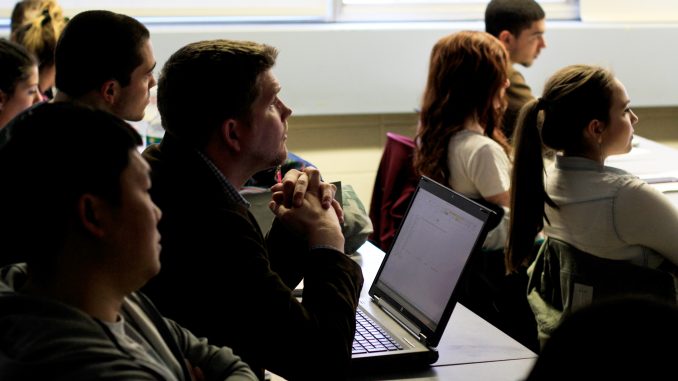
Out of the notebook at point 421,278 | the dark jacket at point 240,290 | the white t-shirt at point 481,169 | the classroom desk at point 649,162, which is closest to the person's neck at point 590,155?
the white t-shirt at point 481,169

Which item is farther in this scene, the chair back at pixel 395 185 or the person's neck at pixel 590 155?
the chair back at pixel 395 185

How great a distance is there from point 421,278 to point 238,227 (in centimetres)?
49

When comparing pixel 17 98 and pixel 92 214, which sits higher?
pixel 92 214

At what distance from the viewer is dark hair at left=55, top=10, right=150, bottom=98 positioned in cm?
261

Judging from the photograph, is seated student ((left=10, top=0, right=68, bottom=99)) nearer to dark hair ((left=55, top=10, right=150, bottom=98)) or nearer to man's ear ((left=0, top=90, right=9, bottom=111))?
man's ear ((left=0, top=90, right=9, bottom=111))

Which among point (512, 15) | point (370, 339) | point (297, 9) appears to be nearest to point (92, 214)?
point (370, 339)

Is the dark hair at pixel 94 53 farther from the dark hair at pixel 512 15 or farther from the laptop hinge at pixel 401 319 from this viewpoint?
the dark hair at pixel 512 15

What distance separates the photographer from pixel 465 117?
3.30 m

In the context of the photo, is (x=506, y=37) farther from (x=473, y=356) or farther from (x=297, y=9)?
(x=473, y=356)

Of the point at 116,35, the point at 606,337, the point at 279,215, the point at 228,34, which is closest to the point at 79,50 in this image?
the point at 116,35

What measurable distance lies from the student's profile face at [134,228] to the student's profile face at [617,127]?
1735 mm

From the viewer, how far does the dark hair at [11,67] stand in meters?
2.81

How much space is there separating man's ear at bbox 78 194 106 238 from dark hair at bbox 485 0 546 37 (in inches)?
137

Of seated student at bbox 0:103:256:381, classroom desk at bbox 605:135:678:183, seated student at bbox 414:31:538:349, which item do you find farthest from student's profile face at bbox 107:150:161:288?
classroom desk at bbox 605:135:678:183
